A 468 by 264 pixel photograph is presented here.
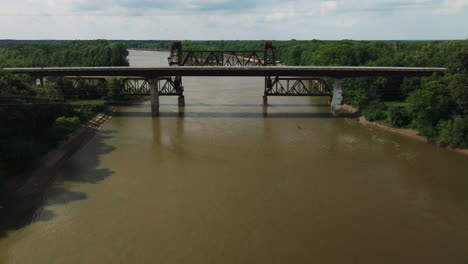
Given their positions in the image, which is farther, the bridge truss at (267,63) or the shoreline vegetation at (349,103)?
the bridge truss at (267,63)

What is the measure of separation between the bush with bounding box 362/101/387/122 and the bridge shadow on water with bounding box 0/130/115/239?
99.8ft

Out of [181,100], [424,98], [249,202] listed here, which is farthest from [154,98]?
[424,98]

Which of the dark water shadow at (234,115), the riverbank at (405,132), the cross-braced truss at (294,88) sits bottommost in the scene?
the riverbank at (405,132)

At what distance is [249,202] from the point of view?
67.4 ft

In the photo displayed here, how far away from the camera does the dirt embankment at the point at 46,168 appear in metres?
21.2

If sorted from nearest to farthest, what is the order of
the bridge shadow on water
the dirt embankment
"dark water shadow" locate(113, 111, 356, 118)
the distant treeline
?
the bridge shadow on water, the dirt embankment, "dark water shadow" locate(113, 111, 356, 118), the distant treeline

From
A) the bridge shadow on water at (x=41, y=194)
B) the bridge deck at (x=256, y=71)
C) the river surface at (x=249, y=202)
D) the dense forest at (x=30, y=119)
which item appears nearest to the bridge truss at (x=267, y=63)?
the bridge deck at (x=256, y=71)

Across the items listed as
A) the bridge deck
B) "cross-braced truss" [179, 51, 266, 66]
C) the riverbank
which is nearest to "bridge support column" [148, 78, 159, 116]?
the bridge deck

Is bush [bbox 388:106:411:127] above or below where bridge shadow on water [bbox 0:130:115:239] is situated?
above

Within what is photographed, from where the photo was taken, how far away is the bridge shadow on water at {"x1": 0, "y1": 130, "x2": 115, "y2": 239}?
18625 mm

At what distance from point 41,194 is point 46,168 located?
12.8ft

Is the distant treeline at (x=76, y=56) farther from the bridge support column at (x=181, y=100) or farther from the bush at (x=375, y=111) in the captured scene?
the bush at (x=375, y=111)

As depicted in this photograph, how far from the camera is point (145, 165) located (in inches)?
1051

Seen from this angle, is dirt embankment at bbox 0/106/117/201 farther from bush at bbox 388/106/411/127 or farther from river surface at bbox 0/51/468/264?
bush at bbox 388/106/411/127
